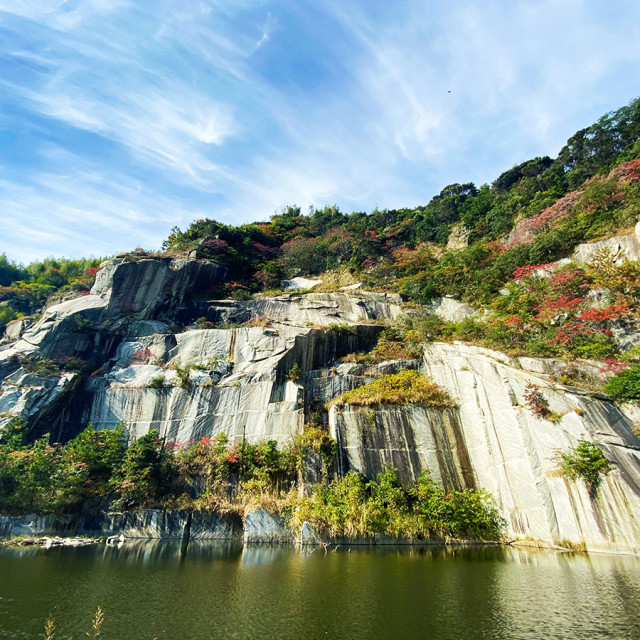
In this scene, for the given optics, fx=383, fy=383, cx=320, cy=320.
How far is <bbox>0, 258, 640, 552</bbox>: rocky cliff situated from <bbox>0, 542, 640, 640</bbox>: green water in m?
2.62

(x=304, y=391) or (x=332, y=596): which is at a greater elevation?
(x=304, y=391)

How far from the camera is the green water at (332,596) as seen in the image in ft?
23.4

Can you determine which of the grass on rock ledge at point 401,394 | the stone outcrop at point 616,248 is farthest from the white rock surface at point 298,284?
the stone outcrop at point 616,248

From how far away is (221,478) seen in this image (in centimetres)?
1988

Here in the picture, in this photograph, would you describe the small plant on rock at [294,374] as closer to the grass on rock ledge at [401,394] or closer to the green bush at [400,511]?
the grass on rock ledge at [401,394]

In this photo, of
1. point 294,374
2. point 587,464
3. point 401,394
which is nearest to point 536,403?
point 587,464

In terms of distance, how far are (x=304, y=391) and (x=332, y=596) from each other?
46.5ft

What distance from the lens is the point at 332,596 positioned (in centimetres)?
903

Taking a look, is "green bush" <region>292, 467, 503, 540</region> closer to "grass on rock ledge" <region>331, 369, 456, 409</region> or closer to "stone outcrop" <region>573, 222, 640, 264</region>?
"grass on rock ledge" <region>331, 369, 456, 409</region>

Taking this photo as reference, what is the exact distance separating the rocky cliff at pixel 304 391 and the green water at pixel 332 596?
2.62 m

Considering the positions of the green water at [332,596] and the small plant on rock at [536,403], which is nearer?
the green water at [332,596]

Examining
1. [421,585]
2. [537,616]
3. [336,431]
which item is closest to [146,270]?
[336,431]

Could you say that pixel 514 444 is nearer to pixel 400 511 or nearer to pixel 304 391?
pixel 400 511

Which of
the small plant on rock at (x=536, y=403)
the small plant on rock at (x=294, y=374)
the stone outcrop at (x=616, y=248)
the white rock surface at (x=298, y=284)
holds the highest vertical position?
the white rock surface at (x=298, y=284)
